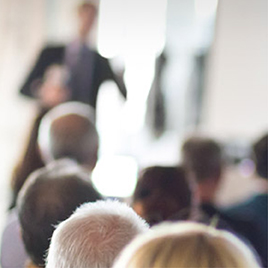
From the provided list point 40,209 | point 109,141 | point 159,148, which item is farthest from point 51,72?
point 40,209

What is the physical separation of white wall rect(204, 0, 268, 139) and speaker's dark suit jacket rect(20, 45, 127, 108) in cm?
62

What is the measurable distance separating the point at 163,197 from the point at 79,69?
644mm

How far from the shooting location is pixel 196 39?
2.58 m

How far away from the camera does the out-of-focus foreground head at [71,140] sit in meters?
1.43

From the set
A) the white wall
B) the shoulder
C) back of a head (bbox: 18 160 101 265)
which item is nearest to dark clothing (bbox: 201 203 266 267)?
back of a head (bbox: 18 160 101 265)

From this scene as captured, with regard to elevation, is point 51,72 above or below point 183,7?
below

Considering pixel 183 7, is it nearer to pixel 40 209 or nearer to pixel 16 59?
pixel 16 59

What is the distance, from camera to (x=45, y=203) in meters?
1.03

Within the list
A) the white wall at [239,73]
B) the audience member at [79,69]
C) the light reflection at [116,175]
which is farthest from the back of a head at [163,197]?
the white wall at [239,73]

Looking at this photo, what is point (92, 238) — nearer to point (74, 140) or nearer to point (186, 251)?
point (186, 251)

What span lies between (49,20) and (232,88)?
3.10ft

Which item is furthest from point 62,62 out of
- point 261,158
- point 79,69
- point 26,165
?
point 261,158

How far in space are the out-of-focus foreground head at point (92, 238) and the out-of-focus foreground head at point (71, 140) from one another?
62 cm

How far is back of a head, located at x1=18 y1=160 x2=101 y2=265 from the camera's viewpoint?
3.30 feet
